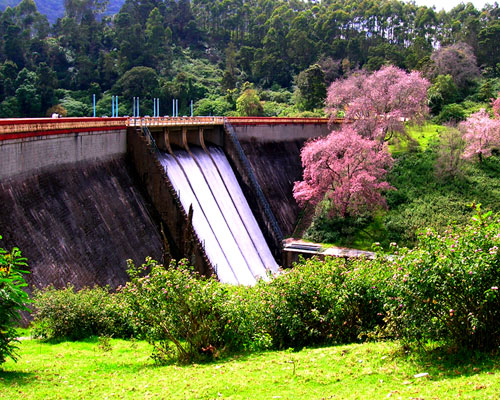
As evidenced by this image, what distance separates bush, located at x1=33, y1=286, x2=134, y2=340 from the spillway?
10.3 metres

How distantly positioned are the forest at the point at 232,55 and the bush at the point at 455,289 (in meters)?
55.9

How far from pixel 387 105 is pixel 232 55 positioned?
63760 millimetres

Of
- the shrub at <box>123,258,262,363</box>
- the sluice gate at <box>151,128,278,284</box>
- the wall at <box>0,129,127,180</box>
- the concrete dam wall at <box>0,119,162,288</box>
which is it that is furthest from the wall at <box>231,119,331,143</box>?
the shrub at <box>123,258,262,363</box>

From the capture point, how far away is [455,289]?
→ 12.4 meters

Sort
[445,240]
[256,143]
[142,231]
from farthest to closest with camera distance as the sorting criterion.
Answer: [256,143] < [142,231] < [445,240]

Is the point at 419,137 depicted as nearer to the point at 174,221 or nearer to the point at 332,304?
the point at 174,221

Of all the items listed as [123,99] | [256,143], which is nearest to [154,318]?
[256,143]

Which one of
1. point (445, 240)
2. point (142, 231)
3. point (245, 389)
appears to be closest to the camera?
point (245, 389)

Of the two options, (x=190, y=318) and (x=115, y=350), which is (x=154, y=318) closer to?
(x=190, y=318)

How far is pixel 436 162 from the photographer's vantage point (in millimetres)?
49031

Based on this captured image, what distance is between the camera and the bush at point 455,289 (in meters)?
12.1

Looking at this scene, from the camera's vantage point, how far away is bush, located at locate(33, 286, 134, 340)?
57.8 feet

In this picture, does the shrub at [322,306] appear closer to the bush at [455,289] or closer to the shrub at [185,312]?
the shrub at [185,312]

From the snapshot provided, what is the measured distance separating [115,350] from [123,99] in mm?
69901
